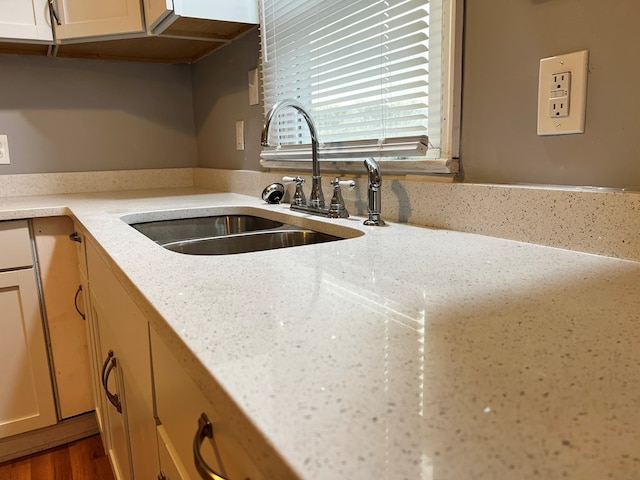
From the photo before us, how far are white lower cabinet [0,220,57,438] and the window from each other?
33.8 inches

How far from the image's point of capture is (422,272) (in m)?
0.71

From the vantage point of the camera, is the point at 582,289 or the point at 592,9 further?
the point at 592,9

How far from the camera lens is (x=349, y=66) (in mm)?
1348

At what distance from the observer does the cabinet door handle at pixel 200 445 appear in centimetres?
42

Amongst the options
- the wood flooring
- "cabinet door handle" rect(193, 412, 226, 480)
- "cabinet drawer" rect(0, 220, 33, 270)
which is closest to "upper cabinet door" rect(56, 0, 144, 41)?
"cabinet drawer" rect(0, 220, 33, 270)

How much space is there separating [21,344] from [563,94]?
1699 mm

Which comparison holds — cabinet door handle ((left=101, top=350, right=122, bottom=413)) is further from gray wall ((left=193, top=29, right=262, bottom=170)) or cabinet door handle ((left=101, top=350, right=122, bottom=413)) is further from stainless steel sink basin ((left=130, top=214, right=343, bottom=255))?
gray wall ((left=193, top=29, right=262, bottom=170))

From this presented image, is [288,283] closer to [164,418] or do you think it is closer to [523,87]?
[164,418]

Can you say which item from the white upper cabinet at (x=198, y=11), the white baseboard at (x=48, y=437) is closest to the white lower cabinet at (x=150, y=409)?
the white baseboard at (x=48, y=437)

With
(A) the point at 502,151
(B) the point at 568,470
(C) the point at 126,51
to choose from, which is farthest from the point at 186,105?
(B) the point at 568,470

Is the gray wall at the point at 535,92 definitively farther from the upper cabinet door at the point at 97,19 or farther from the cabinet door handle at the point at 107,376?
the upper cabinet door at the point at 97,19

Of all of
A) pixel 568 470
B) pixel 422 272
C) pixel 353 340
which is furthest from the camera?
pixel 422 272

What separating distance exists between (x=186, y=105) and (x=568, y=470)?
2531 mm

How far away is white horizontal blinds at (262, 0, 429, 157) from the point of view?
44.3 inches
